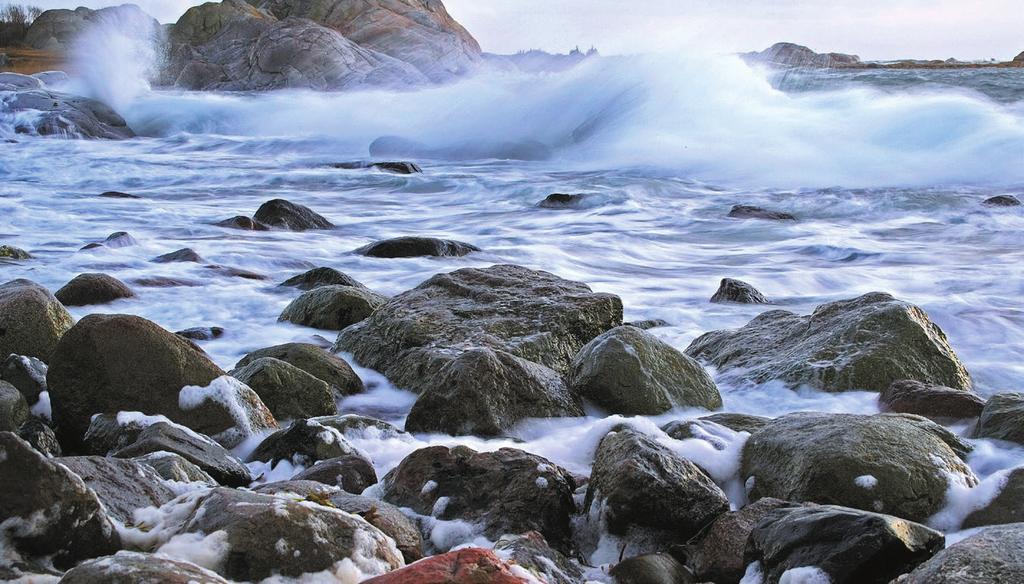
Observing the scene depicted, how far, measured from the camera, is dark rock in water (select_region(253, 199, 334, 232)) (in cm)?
952

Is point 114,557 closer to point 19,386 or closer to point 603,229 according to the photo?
point 19,386

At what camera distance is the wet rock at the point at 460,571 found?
162cm

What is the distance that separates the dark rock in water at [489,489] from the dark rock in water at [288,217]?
276 inches

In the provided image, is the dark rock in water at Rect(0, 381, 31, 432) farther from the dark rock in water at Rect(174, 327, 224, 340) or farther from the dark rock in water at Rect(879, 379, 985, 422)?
the dark rock in water at Rect(879, 379, 985, 422)

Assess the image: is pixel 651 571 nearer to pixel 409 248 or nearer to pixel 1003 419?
pixel 1003 419

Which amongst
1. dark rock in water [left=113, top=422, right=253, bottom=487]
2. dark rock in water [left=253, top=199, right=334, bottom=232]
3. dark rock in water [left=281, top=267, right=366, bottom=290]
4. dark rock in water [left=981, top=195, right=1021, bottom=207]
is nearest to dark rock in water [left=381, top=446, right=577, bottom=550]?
dark rock in water [left=113, top=422, right=253, bottom=487]

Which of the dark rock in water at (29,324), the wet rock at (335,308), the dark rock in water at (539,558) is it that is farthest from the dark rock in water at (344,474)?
the wet rock at (335,308)

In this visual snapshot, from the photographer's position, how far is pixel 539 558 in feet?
7.36

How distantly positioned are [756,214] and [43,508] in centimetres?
1007

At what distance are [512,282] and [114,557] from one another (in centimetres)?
360

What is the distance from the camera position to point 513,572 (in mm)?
1731

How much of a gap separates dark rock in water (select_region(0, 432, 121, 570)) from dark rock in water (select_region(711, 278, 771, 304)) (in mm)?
5258

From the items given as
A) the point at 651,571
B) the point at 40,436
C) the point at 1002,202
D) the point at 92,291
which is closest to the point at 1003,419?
the point at 651,571

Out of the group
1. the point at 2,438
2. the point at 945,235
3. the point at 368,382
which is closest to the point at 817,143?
the point at 945,235
